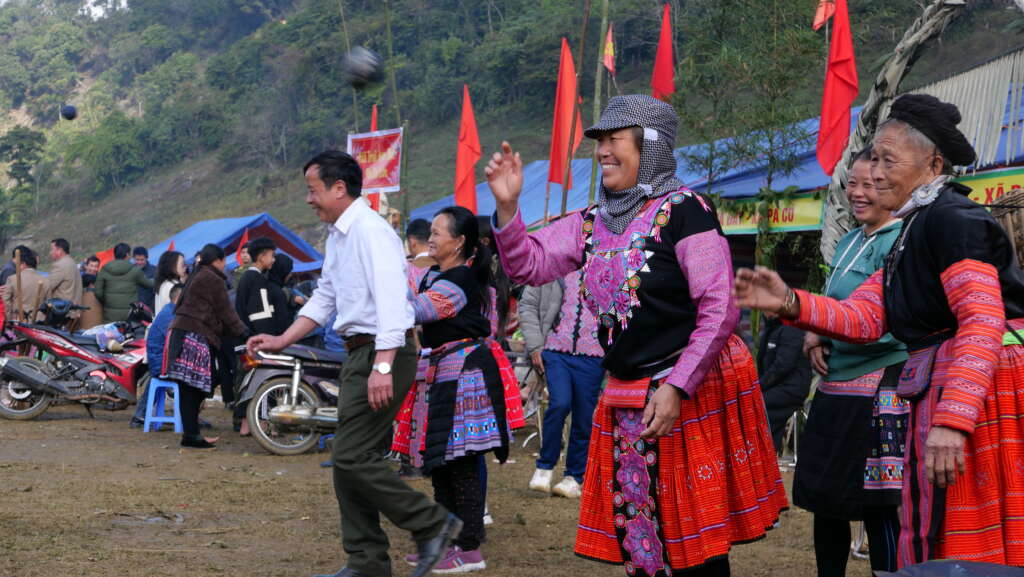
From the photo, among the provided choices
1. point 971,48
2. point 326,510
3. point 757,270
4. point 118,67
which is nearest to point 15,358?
point 326,510

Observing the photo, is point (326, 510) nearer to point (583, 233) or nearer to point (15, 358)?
point (583, 233)

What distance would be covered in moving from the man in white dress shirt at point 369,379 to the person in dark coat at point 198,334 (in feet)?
16.2

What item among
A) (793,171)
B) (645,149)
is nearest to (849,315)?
(645,149)

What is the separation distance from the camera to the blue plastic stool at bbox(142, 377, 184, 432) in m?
10.4

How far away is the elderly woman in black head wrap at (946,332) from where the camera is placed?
A: 2.70 meters

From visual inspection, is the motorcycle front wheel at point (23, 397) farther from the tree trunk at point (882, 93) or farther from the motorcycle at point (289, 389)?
the tree trunk at point (882, 93)

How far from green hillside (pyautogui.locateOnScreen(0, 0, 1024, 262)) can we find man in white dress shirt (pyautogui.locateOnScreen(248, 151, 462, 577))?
28153 mm

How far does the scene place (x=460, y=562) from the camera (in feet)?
17.0

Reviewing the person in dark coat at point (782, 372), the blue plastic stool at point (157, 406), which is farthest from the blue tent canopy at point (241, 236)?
the person in dark coat at point (782, 372)

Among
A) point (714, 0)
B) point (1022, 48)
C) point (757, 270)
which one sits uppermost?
point (714, 0)

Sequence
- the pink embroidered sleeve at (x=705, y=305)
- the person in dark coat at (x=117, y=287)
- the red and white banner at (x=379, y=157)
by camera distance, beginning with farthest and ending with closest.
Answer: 1. the person in dark coat at (x=117, y=287)
2. the red and white banner at (x=379, y=157)
3. the pink embroidered sleeve at (x=705, y=305)

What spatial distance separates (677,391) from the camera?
129 inches

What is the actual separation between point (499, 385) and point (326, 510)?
6.16 feet

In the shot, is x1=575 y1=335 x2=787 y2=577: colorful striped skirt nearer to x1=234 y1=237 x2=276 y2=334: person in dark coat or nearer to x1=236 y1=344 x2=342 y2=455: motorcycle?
x1=236 y1=344 x2=342 y2=455: motorcycle
